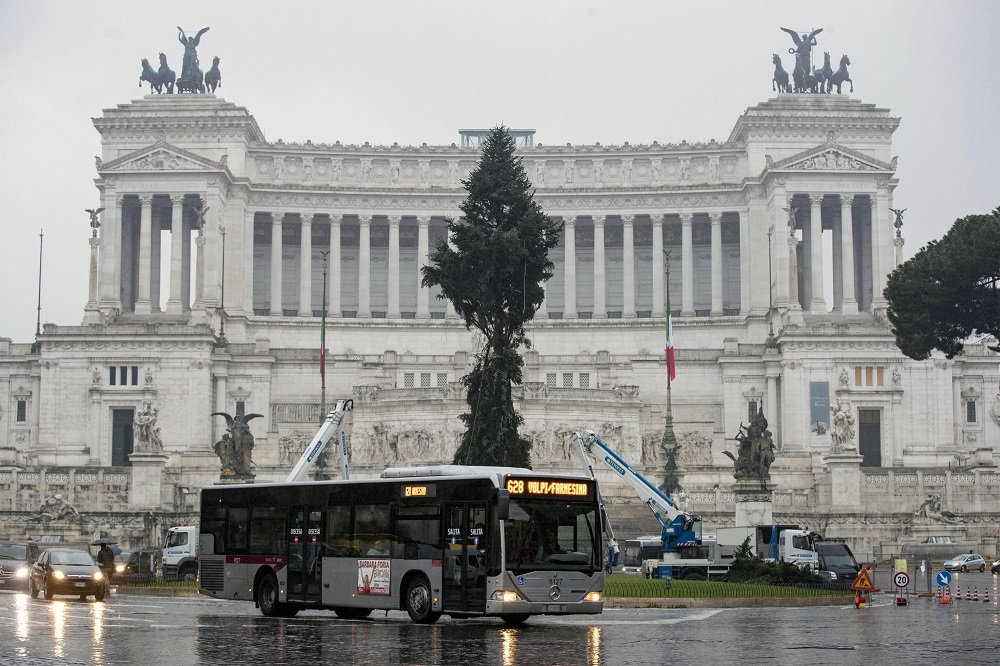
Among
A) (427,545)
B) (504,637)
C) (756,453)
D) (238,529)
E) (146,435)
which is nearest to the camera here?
(504,637)

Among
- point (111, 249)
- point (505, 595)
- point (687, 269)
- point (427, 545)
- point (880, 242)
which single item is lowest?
point (505, 595)

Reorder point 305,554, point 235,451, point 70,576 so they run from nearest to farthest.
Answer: point 305,554 < point 70,576 < point 235,451

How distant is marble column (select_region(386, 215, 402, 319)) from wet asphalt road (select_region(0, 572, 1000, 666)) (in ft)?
239

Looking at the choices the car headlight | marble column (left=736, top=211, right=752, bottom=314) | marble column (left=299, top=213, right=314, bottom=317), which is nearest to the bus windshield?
the car headlight

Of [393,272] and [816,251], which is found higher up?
[816,251]

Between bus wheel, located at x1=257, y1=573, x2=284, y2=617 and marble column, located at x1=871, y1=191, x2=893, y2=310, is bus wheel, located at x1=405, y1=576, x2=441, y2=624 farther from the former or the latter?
marble column, located at x1=871, y1=191, x2=893, y2=310

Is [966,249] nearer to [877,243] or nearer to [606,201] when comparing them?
[877,243]

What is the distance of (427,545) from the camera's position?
103 ft

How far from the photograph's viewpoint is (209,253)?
105188mm

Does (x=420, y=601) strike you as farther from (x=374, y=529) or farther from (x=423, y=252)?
(x=423, y=252)

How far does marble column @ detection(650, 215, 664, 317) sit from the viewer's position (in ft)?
360

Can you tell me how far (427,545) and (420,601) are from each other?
48.2 inches

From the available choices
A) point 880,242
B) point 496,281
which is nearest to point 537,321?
point 880,242

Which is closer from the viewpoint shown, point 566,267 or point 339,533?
point 339,533
